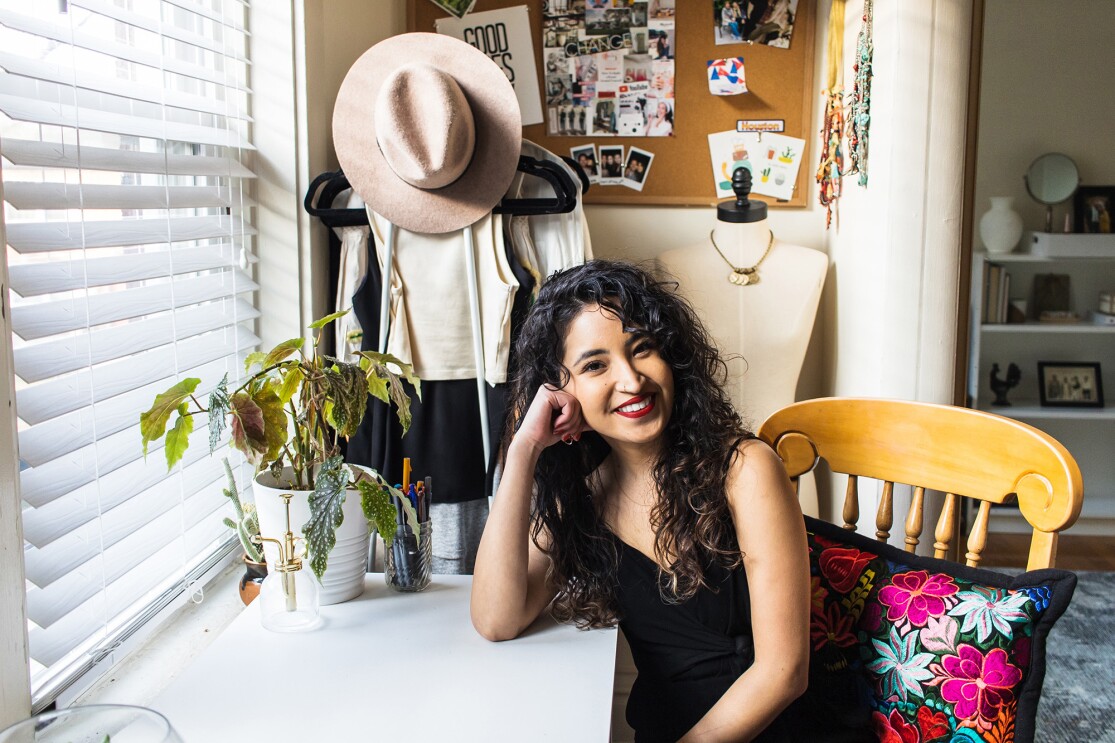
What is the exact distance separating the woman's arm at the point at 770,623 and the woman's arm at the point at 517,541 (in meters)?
0.27

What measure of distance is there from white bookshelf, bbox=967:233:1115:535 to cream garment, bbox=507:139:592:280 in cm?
252

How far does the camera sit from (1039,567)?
4.40 ft

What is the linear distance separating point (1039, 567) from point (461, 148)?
3.77 feet

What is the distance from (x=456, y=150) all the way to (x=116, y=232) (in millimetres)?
611

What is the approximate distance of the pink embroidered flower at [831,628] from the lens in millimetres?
1361

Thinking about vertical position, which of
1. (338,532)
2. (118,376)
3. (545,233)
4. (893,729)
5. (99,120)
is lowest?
(893,729)

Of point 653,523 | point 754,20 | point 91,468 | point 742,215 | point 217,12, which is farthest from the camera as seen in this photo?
point 754,20

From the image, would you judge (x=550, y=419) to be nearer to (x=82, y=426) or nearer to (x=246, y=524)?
(x=246, y=524)

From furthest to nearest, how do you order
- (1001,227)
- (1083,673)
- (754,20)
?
(1001,227) < (1083,673) < (754,20)

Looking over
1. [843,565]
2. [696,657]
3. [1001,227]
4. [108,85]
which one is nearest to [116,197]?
[108,85]

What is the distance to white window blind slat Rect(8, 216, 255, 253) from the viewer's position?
120 centimetres

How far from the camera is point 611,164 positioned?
8.14ft

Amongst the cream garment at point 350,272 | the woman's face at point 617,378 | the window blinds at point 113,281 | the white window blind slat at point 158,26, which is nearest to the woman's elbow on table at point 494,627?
the woman's face at point 617,378

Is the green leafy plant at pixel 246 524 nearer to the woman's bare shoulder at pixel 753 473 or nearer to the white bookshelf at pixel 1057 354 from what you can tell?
the woman's bare shoulder at pixel 753 473
